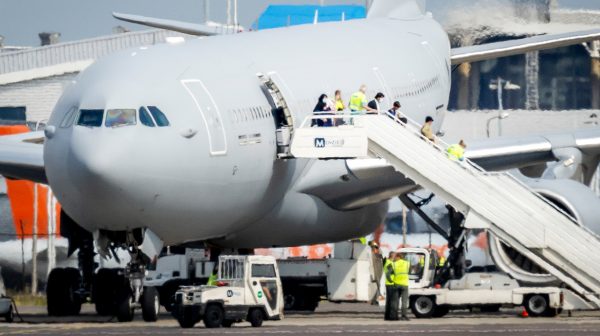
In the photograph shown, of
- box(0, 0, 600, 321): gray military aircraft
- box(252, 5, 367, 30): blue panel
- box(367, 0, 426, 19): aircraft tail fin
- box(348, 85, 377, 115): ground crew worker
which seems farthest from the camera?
box(252, 5, 367, 30): blue panel

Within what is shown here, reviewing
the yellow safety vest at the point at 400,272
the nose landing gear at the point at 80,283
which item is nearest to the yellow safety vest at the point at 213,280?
the nose landing gear at the point at 80,283

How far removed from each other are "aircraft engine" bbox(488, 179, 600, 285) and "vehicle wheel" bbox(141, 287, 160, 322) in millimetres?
6958

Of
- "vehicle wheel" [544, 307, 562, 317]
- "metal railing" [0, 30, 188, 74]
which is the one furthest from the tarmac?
"metal railing" [0, 30, 188, 74]

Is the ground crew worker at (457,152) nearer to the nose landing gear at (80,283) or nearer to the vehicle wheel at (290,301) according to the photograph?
the vehicle wheel at (290,301)

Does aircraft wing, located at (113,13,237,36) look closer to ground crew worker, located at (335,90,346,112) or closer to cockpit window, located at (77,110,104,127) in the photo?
ground crew worker, located at (335,90,346,112)

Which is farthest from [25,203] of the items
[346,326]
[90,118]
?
[346,326]

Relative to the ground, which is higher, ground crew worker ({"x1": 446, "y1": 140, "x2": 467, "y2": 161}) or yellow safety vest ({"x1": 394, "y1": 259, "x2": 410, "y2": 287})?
ground crew worker ({"x1": 446, "y1": 140, "x2": 467, "y2": 161})

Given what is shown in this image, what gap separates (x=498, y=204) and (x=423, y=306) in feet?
8.46

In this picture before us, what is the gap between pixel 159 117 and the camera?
27.1 m

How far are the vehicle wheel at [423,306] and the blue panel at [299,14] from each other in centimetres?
2191

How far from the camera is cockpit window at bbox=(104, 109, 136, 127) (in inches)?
1054

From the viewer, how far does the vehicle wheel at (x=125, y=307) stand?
28.3 meters

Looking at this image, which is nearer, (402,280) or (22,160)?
(402,280)

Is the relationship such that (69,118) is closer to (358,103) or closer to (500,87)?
(358,103)
